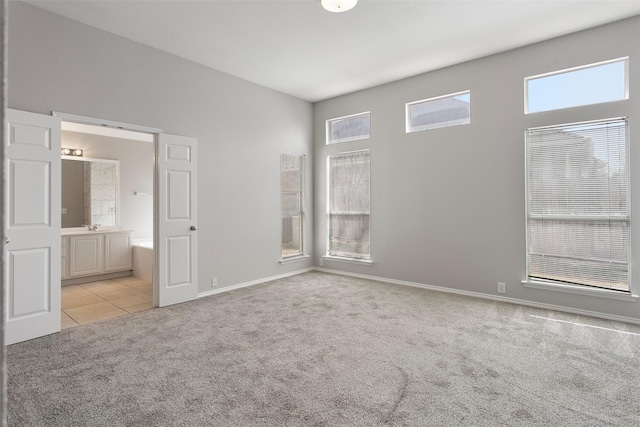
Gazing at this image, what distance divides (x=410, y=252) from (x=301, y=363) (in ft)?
9.68

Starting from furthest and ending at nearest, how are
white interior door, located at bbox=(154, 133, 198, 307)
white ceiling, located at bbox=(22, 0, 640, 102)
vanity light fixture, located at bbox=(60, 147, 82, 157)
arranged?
vanity light fixture, located at bbox=(60, 147, 82, 157), white interior door, located at bbox=(154, 133, 198, 307), white ceiling, located at bbox=(22, 0, 640, 102)

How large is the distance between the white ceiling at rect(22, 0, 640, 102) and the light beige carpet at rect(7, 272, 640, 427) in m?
3.13

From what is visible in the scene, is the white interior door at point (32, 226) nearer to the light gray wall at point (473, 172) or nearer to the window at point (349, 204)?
the window at point (349, 204)

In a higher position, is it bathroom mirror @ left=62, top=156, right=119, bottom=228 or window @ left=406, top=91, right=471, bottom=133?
window @ left=406, top=91, right=471, bottom=133

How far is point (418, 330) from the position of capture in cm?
331

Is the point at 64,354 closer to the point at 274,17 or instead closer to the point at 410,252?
the point at 274,17

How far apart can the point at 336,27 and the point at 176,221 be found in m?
2.94

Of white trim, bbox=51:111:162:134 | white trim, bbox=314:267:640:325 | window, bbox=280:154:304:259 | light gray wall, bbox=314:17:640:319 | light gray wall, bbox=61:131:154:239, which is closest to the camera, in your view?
white trim, bbox=51:111:162:134

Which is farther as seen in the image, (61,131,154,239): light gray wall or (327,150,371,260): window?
(61,131,154,239): light gray wall

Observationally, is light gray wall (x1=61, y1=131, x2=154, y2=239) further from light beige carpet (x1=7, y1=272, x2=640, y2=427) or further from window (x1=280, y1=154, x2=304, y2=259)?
light beige carpet (x1=7, y1=272, x2=640, y2=427)

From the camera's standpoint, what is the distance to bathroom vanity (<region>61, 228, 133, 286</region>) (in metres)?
5.32

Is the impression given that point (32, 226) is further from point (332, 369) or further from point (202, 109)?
point (332, 369)

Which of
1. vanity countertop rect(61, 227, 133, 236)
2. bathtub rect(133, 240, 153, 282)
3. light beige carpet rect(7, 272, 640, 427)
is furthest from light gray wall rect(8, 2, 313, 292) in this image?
vanity countertop rect(61, 227, 133, 236)

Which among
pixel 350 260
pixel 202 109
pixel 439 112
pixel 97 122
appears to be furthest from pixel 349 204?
pixel 97 122
